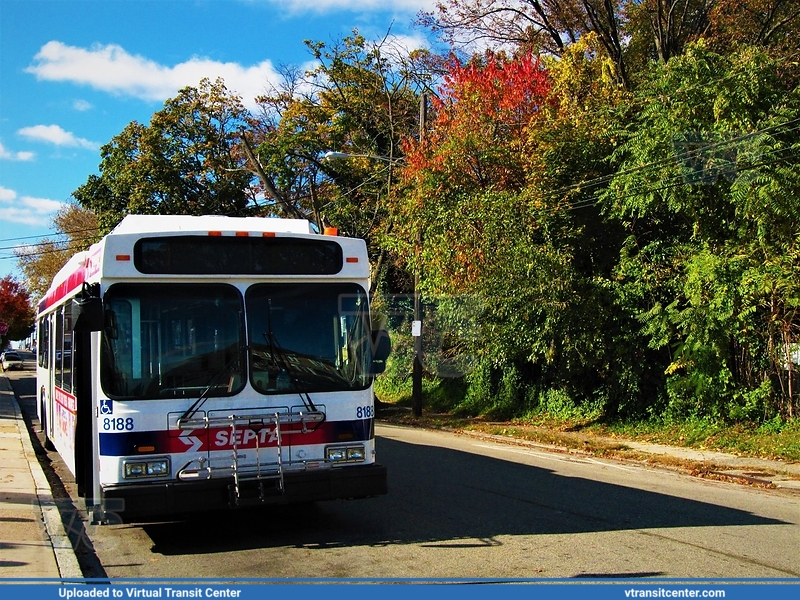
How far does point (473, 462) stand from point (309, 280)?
6.91 m

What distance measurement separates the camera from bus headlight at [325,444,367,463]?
7.70 meters

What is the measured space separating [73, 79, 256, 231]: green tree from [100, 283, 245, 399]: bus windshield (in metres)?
29.1

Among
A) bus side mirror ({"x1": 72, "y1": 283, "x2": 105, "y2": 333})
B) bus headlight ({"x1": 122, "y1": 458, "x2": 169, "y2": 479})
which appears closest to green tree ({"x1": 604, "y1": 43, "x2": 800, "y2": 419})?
bus headlight ({"x1": 122, "y1": 458, "x2": 169, "y2": 479})

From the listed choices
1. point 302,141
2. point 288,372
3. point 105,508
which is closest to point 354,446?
point 288,372

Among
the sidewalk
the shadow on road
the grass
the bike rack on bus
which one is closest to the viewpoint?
the sidewalk

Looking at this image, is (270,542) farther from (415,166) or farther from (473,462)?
(415,166)

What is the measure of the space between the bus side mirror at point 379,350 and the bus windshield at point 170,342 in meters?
1.35

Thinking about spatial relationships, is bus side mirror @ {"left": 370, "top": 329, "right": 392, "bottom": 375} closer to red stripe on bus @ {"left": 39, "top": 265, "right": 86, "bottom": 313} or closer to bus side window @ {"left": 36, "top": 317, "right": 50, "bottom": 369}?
red stripe on bus @ {"left": 39, "top": 265, "right": 86, "bottom": 313}

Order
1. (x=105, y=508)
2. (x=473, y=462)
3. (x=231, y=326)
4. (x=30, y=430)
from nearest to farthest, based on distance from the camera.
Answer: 1. (x=105, y=508)
2. (x=231, y=326)
3. (x=473, y=462)
4. (x=30, y=430)

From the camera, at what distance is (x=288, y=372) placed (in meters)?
7.70

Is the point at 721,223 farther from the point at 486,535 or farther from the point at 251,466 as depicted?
the point at 251,466

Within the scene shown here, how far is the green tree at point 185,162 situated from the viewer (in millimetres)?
36031

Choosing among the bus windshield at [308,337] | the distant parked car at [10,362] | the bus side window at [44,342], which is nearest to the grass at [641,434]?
the bus windshield at [308,337]

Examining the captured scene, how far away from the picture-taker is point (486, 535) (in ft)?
26.1
